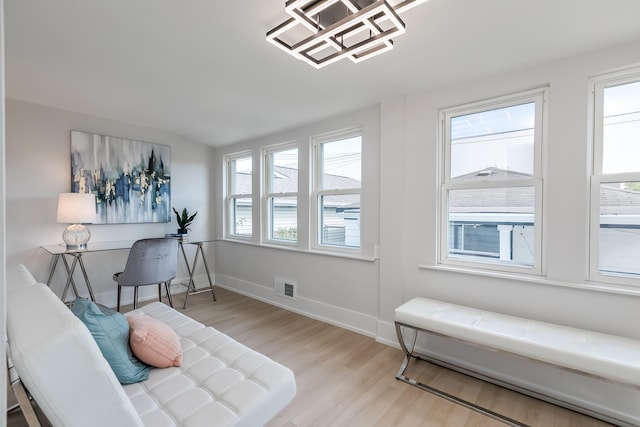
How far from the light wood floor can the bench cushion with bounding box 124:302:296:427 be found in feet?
1.61

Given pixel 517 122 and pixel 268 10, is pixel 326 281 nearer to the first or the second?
pixel 517 122

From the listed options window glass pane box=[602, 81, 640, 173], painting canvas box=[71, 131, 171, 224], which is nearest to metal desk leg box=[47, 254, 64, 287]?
painting canvas box=[71, 131, 171, 224]

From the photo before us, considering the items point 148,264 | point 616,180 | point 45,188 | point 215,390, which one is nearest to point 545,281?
point 616,180

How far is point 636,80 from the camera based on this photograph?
5.83ft

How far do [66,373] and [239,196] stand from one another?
3644 mm

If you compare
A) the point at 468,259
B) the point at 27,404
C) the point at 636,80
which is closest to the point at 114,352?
the point at 27,404

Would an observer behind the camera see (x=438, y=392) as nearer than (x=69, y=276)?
Yes

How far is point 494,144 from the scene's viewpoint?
226 centimetres

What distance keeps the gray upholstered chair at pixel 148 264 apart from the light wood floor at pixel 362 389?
800 mm

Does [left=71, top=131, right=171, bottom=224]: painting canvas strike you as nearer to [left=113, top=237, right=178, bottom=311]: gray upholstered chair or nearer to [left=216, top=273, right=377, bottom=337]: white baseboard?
[left=113, top=237, right=178, bottom=311]: gray upholstered chair

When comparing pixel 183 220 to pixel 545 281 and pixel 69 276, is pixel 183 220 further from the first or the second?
pixel 545 281

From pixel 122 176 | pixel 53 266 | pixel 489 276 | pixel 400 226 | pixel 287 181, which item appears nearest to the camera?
pixel 489 276

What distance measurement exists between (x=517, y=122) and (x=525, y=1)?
950 millimetres

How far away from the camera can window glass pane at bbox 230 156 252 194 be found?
4.27 metres
